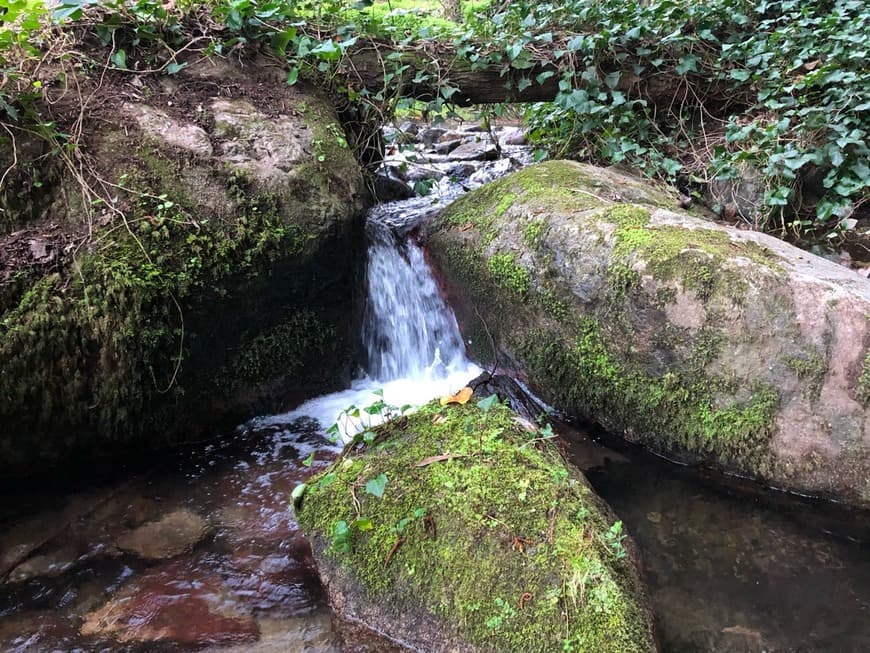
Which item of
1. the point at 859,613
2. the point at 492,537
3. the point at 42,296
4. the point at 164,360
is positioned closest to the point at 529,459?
the point at 492,537

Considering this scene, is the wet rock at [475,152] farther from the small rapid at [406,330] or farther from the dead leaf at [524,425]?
the dead leaf at [524,425]

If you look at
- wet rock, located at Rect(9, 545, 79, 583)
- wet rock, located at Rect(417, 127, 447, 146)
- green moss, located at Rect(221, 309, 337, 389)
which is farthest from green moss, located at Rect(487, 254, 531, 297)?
wet rock, located at Rect(417, 127, 447, 146)

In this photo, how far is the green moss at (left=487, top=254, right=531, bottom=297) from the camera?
4154 mm

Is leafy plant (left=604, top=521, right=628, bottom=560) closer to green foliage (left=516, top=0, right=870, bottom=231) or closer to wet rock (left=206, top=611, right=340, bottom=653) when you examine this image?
wet rock (left=206, top=611, right=340, bottom=653)

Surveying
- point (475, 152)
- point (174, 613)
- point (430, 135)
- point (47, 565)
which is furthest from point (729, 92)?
point (47, 565)

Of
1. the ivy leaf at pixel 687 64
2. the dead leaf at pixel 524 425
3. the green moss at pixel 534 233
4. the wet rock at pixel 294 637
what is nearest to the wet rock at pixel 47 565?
the wet rock at pixel 294 637

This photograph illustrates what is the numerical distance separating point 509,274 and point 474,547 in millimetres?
2313

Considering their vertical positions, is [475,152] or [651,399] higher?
[475,152]

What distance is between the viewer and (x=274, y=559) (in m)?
2.94

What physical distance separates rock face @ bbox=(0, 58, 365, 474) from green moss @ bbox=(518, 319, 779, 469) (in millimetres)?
1684

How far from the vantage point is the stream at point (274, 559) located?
252 centimetres

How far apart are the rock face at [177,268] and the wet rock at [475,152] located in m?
3.81

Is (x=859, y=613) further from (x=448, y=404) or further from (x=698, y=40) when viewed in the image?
(x=698, y=40)

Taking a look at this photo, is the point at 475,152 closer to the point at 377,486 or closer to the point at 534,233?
the point at 534,233
